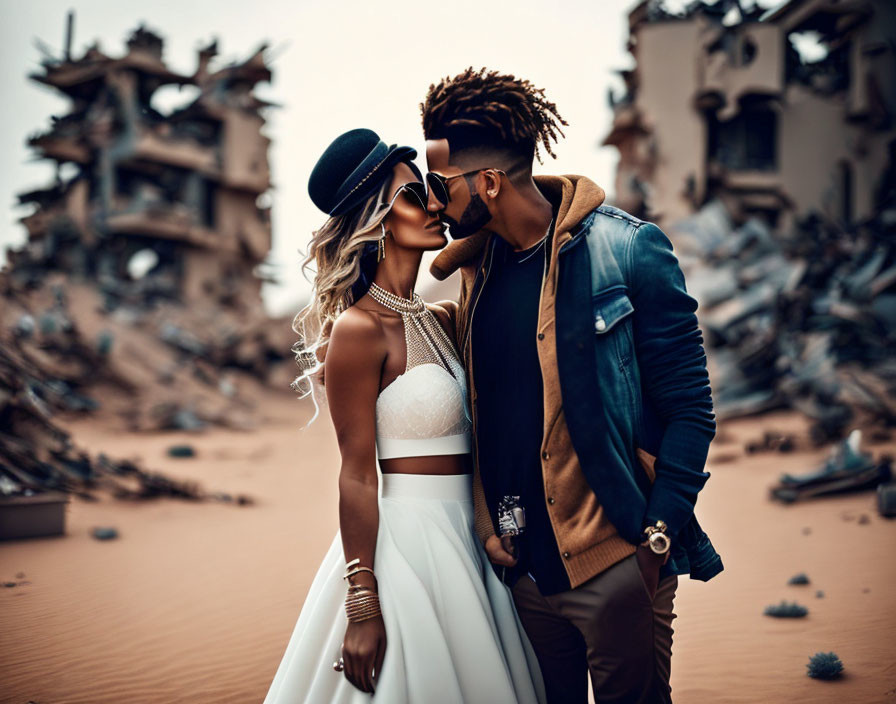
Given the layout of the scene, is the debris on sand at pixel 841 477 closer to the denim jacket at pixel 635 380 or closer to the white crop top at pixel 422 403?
the denim jacket at pixel 635 380

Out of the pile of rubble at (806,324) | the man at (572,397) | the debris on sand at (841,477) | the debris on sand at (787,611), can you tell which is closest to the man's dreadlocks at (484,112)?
the man at (572,397)

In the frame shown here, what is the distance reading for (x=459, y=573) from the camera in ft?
9.10

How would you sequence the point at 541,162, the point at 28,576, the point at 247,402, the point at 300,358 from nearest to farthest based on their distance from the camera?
the point at 541,162
the point at 300,358
the point at 28,576
the point at 247,402

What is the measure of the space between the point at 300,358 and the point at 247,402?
2214 centimetres

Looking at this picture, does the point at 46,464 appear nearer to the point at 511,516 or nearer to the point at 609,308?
the point at 511,516

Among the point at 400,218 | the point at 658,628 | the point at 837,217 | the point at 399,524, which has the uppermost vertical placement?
the point at 837,217

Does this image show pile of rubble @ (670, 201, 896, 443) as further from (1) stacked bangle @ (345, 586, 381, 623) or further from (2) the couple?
(1) stacked bangle @ (345, 586, 381, 623)

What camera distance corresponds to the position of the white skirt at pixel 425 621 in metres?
2.63

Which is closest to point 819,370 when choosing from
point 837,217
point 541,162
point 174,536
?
point 174,536

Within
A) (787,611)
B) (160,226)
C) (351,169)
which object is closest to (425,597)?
(351,169)

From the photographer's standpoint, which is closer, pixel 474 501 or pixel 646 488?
pixel 646 488

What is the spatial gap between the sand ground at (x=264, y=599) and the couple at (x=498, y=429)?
3140mm

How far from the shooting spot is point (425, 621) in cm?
266

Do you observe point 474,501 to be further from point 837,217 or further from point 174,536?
point 837,217
